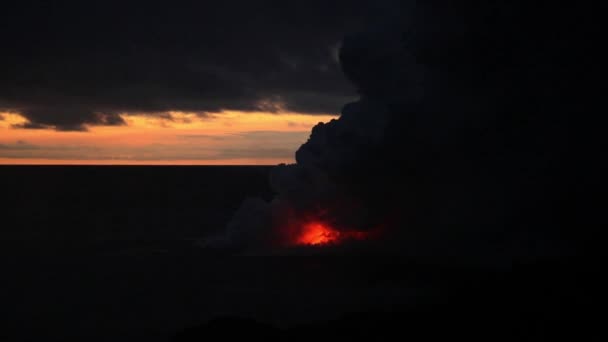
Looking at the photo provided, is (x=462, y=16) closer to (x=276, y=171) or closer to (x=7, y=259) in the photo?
(x=276, y=171)

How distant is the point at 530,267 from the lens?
84.6 feet

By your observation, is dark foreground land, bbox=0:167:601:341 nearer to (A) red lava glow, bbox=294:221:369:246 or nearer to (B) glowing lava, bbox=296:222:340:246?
(A) red lava glow, bbox=294:221:369:246

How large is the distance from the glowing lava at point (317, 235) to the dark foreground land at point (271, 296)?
2089 millimetres

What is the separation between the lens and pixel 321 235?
38.5 m

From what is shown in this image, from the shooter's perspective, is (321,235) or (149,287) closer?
(149,287)

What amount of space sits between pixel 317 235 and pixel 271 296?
12.5 m

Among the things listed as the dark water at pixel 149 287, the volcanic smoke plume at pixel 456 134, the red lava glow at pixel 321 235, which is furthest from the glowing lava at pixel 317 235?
the dark water at pixel 149 287

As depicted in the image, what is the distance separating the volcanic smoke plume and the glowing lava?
204 cm

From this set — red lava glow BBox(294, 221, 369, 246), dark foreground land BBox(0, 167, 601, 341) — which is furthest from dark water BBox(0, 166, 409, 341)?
red lava glow BBox(294, 221, 369, 246)

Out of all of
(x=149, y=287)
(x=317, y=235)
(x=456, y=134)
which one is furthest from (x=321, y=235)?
(x=149, y=287)

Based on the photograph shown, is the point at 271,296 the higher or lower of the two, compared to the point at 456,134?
lower

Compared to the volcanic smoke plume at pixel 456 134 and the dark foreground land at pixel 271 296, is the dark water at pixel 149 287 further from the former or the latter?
the volcanic smoke plume at pixel 456 134

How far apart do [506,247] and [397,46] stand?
35.4 ft

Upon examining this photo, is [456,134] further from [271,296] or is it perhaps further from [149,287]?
[149,287]
